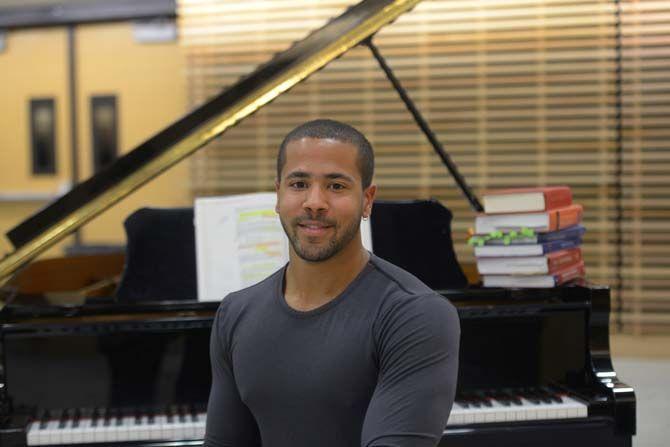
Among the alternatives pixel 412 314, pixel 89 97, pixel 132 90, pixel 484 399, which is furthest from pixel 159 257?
pixel 89 97

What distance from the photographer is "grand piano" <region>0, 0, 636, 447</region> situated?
2.19 metres

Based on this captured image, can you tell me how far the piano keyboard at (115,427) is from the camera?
2092 mm

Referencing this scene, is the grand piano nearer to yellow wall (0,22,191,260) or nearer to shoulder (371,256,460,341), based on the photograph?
shoulder (371,256,460,341)

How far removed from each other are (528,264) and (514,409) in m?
0.51

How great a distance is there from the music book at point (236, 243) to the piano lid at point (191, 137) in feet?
0.72

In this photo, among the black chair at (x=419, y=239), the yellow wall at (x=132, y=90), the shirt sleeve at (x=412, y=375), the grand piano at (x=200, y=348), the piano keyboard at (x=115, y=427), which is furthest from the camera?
the yellow wall at (x=132, y=90)

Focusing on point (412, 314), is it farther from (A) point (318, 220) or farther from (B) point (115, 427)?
(B) point (115, 427)

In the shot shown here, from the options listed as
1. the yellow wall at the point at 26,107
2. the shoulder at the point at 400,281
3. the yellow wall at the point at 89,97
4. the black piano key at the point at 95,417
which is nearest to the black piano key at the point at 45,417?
the black piano key at the point at 95,417

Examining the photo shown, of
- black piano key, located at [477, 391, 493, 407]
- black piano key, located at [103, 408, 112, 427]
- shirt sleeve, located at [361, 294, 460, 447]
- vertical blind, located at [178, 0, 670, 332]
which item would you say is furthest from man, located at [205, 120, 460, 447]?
vertical blind, located at [178, 0, 670, 332]

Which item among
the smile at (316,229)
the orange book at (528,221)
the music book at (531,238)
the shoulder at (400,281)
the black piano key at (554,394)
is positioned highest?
the smile at (316,229)

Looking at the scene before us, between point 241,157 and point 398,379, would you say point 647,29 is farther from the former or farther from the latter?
point 398,379

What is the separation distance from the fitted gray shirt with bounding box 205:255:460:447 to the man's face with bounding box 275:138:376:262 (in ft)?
0.28

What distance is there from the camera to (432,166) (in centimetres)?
465

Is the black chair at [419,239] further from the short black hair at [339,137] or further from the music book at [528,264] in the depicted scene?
the short black hair at [339,137]
